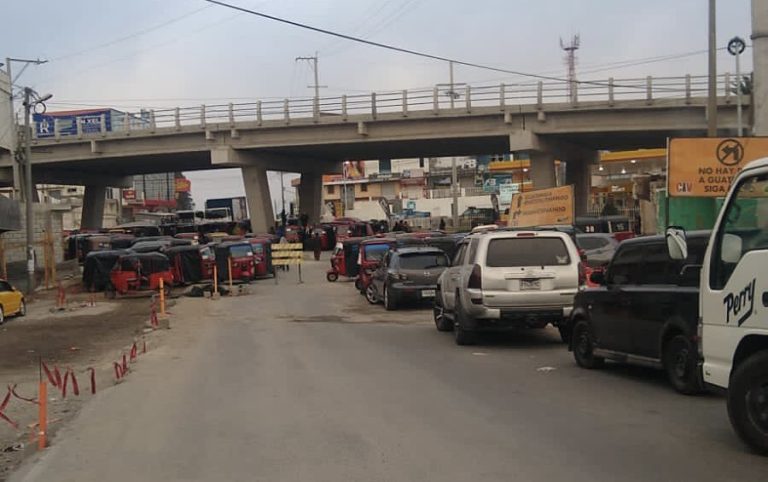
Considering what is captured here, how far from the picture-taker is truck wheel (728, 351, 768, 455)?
246 inches

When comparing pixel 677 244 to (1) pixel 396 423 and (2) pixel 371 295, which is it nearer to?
(1) pixel 396 423

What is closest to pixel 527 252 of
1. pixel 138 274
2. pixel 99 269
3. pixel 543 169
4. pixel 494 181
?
pixel 138 274

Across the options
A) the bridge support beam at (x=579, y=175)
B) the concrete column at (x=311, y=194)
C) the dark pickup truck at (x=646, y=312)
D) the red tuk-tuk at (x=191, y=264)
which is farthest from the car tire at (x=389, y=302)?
the concrete column at (x=311, y=194)

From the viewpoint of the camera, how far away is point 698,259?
9.62m

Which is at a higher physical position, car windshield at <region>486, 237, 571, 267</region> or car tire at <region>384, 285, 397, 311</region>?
car windshield at <region>486, 237, 571, 267</region>

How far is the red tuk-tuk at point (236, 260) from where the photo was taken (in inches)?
1369

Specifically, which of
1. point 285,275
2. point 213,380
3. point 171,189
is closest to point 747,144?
point 213,380

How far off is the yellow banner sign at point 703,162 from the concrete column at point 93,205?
6518cm

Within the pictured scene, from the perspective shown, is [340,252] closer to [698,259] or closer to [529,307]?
[529,307]

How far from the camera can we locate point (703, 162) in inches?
726

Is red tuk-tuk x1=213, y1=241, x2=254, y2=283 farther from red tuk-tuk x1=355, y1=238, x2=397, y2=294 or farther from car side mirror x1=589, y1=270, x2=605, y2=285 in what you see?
car side mirror x1=589, y1=270, x2=605, y2=285

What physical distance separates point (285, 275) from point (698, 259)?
31734 mm

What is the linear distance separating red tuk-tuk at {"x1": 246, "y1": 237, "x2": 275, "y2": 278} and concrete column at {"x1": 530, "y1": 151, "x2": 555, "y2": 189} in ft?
65.2

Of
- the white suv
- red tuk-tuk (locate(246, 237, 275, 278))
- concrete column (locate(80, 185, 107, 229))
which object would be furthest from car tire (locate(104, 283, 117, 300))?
concrete column (locate(80, 185, 107, 229))
